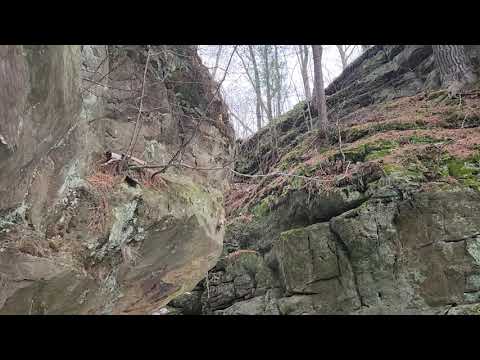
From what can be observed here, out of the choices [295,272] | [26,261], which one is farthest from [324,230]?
[26,261]

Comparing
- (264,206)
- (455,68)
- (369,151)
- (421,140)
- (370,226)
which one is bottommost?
(370,226)

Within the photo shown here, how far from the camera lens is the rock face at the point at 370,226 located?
662 centimetres

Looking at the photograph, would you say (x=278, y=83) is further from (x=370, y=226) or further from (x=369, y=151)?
(x=370, y=226)

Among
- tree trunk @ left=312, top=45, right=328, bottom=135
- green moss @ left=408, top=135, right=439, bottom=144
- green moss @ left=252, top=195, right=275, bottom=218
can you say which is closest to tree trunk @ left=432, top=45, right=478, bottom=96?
green moss @ left=408, top=135, right=439, bottom=144

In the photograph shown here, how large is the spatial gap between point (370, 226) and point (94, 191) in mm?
5464

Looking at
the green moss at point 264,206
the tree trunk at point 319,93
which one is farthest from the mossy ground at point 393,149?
the tree trunk at point 319,93

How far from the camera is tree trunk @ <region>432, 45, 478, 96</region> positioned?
1059cm

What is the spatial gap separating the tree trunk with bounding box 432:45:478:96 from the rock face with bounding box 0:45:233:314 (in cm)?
797

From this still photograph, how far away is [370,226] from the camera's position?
289 inches

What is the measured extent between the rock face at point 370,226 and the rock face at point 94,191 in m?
2.75

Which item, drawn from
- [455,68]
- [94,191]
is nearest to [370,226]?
[94,191]

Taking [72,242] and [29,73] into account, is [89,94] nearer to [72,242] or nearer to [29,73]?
[72,242]

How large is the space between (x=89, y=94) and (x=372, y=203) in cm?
565
